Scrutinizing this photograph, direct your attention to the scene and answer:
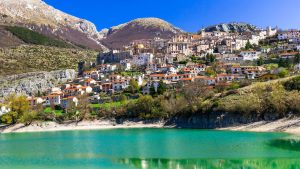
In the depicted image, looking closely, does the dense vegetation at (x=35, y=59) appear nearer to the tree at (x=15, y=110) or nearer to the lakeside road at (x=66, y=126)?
the tree at (x=15, y=110)

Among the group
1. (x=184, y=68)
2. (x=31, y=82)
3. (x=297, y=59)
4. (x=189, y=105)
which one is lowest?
(x=189, y=105)

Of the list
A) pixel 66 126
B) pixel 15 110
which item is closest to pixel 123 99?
pixel 66 126

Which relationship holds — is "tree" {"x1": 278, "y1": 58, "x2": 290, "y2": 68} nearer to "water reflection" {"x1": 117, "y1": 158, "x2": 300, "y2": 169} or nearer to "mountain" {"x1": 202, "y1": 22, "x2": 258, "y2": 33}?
"water reflection" {"x1": 117, "y1": 158, "x2": 300, "y2": 169}

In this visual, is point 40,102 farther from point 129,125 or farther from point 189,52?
point 189,52

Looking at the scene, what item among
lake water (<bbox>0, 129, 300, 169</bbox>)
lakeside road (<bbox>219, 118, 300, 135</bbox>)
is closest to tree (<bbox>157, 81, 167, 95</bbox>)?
lakeside road (<bbox>219, 118, 300, 135</bbox>)

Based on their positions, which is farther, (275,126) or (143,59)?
(143,59)

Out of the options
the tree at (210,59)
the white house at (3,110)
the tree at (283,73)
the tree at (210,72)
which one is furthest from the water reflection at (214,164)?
the tree at (210,59)

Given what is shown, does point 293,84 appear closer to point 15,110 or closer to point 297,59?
point 297,59
